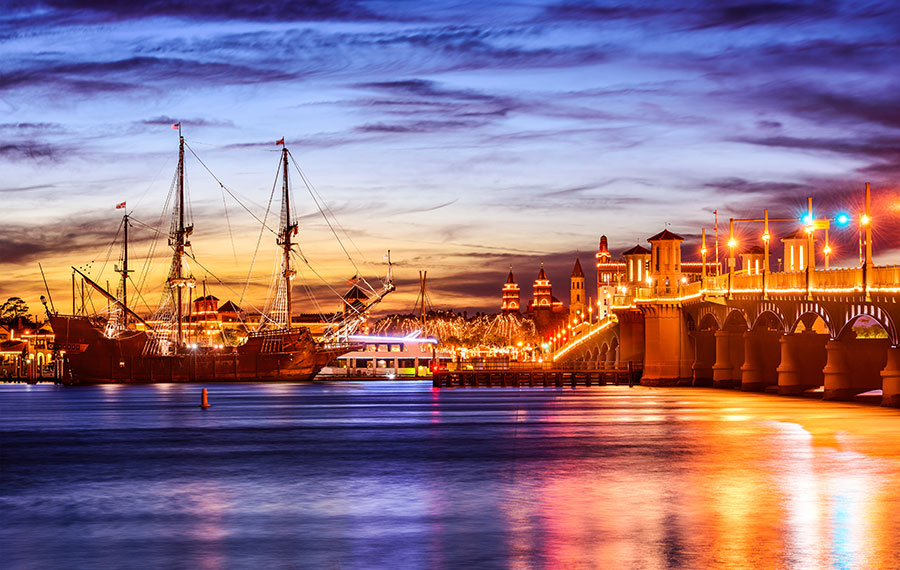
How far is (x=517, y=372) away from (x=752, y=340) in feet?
141

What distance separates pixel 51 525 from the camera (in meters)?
28.8

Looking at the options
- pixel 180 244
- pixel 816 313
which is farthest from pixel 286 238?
pixel 816 313

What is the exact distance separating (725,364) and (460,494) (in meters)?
97.0

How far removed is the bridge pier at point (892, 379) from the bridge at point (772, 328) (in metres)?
0.06

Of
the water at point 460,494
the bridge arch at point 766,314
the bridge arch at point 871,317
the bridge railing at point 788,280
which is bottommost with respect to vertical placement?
the water at point 460,494

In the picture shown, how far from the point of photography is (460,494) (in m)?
34.6

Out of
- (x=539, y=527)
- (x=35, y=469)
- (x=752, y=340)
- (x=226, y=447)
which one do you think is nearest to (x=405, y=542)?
(x=539, y=527)

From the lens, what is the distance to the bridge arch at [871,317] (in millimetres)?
81938

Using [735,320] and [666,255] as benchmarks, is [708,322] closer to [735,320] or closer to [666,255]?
[735,320]

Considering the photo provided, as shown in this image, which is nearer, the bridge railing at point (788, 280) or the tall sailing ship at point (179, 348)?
the bridge railing at point (788, 280)

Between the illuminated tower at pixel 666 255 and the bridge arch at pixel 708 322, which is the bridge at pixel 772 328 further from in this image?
the illuminated tower at pixel 666 255

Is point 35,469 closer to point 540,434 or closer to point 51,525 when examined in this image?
point 51,525

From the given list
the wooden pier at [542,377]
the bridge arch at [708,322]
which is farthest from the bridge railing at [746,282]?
the wooden pier at [542,377]

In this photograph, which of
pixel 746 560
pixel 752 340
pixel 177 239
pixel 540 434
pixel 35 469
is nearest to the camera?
pixel 746 560
